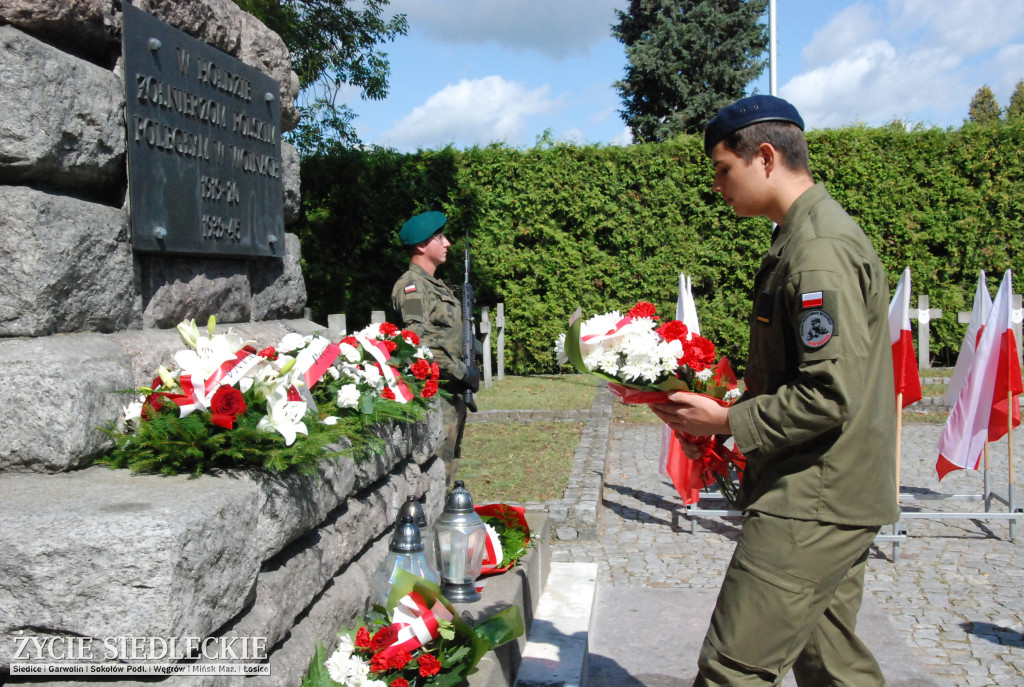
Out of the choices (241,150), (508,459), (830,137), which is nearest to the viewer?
(241,150)

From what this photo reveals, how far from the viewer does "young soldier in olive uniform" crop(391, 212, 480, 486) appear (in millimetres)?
5152

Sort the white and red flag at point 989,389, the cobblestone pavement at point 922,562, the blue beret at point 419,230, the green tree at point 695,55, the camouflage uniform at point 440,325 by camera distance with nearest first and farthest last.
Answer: the cobblestone pavement at point 922,562, the camouflage uniform at point 440,325, the blue beret at point 419,230, the white and red flag at point 989,389, the green tree at point 695,55

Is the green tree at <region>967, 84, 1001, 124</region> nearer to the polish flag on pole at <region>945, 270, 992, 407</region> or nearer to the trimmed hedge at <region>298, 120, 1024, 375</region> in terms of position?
the trimmed hedge at <region>298, 120, 1024, 375</region>

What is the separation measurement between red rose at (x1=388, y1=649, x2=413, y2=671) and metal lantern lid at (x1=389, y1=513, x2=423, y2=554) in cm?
51

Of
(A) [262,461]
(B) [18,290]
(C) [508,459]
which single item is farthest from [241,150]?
(C) [508,459]

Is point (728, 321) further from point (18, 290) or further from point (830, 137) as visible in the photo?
point (18, 290)

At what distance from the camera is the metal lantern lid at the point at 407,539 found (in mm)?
3002

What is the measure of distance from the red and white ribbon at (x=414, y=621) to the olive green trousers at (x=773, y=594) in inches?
32.5

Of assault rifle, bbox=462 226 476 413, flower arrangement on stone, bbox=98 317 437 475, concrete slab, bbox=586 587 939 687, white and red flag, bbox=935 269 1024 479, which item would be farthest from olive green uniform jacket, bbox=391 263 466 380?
white and red flag, bbox=935 269 1024 479

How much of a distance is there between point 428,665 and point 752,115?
72.7 inches

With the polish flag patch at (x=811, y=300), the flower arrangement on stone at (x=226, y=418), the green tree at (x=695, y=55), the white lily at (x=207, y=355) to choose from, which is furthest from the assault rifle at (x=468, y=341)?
the green tree at (x=695, y=55)

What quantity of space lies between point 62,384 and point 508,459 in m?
5.96

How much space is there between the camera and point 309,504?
8.20 feet

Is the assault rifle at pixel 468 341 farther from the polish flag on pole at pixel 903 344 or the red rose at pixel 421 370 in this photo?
the polish flag on pole at pixel 903 344
